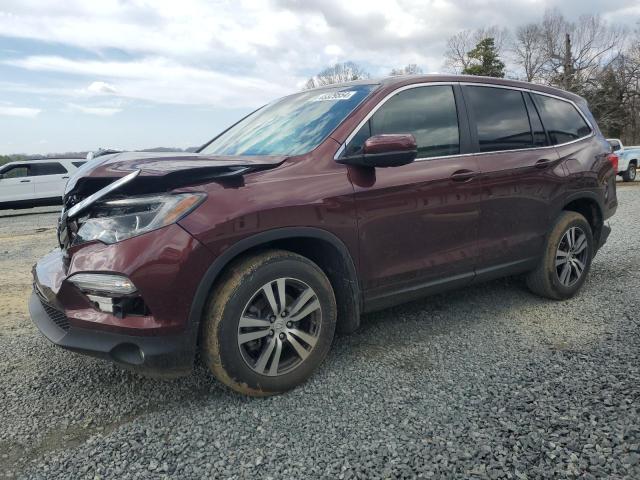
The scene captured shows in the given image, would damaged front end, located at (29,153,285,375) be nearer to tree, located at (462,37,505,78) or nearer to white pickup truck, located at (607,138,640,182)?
white pickup truck, located at (607,138,640,182)

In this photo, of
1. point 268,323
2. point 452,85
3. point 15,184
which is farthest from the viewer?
point 15,184

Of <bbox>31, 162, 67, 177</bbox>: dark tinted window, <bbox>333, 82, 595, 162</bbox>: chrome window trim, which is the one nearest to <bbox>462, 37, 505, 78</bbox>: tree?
<bbox>31, 162, 67, 177</bbox>: dark tinted window

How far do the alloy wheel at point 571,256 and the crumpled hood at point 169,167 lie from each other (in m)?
2.79

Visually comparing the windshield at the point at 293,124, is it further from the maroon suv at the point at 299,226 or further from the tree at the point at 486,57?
the tree at the point at 486,57

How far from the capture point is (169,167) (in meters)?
2.35

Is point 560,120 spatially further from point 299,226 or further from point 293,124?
point 299,226

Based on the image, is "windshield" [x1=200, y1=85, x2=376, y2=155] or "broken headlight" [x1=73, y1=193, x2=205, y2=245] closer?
"broken headlight" [x1=73, y1=193, x2=205, y2=245]

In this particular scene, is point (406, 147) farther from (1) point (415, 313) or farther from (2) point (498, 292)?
(2) point (498, 292)

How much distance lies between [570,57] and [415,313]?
49.6 metres

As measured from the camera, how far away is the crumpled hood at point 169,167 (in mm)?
2348

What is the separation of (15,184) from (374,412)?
15.8 metres

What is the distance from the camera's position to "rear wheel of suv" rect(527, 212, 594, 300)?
4.03 metres

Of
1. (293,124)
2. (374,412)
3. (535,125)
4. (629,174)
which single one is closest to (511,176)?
(535,125)

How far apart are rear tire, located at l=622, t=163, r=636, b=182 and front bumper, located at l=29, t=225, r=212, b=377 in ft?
69.9
